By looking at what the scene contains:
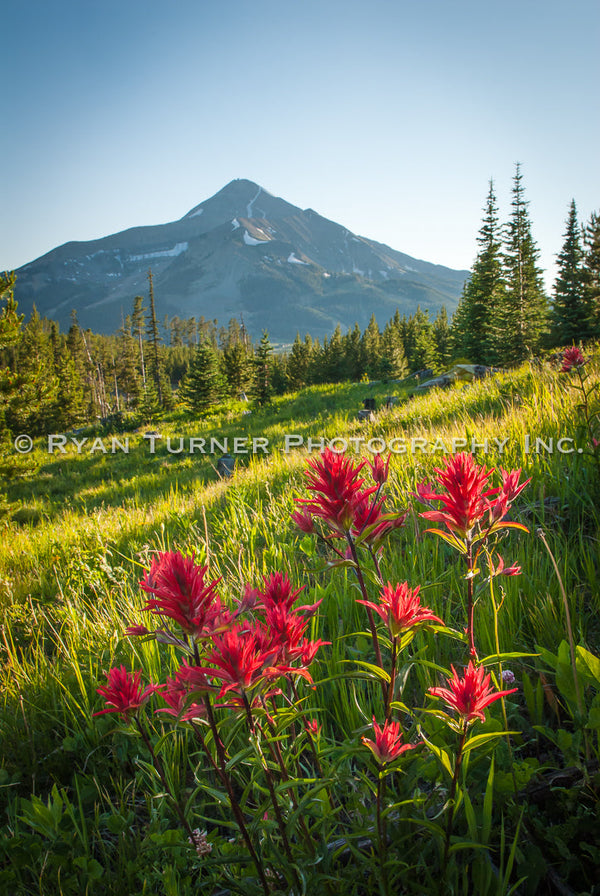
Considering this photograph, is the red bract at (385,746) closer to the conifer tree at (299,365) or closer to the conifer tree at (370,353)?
the conifer tree at (370,353)

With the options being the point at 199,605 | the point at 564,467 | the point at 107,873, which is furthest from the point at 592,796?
the point at 564,467

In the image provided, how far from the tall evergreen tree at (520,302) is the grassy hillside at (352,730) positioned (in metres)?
16.6

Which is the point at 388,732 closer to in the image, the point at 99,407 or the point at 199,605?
the point at 199,605

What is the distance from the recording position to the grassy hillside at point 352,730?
981 mm

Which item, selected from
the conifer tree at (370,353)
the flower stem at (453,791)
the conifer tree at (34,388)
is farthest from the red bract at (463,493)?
the conifer tree at (370,353)

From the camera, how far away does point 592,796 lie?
1074 millimetres

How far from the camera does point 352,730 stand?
4.19ft

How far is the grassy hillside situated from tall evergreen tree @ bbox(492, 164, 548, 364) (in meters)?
16.6

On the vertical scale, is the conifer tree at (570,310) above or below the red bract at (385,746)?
above

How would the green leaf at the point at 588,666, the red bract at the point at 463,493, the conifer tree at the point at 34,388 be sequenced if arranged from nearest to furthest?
1. the red bract at the point at 463,493
2. the green leaf at the point at 588,666
3. the conifer tree at the point at 34,388

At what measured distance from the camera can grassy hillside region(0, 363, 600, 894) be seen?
981 mm

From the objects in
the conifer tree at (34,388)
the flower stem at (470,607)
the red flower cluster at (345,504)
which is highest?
the conifer tree at (34,388)

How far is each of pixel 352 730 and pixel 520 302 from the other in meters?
26.3

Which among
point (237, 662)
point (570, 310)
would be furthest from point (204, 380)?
point (237, 662)
